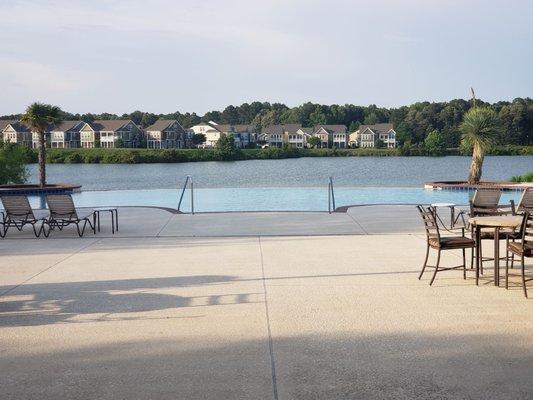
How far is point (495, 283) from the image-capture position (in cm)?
709

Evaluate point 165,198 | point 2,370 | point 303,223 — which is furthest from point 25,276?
point 165,198

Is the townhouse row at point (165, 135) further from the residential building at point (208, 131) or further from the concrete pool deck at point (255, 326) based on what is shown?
the concrete pool deck at point (255, 326)

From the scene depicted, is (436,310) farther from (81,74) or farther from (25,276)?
(81,74)

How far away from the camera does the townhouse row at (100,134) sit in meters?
98.4

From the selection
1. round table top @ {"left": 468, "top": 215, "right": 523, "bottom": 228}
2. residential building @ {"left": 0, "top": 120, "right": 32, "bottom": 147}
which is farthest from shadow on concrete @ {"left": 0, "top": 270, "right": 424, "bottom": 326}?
residential building @ {"left": 0, "top": 120, "right": 32, "bottom": 147}

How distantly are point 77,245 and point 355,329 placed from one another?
6.61 m

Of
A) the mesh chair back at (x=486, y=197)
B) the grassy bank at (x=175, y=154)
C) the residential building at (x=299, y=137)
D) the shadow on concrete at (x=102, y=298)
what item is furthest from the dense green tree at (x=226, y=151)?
the shadow on concrete at (x=102, y=298)

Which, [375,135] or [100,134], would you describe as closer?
[100,134]

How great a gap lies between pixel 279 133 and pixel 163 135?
23.6 m

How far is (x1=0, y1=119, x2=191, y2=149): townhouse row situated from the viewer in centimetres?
9844

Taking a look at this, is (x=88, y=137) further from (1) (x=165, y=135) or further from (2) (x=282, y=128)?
(2) (x=282, y=128)

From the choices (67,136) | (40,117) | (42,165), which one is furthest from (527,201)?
(67,136)

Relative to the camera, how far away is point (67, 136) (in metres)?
101

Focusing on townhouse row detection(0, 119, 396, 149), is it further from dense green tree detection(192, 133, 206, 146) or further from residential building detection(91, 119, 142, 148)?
dense green tree detection(192, 133, 206, 146)
